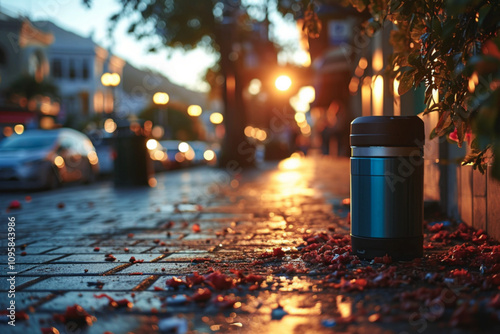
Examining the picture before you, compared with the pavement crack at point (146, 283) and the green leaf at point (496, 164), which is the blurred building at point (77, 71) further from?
the green leaf at point (496, 164)

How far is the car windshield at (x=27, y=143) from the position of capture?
1391 cm

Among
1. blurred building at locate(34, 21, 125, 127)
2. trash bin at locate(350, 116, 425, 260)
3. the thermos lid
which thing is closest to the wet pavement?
trash bin at locate(350, 116, 425, 260)

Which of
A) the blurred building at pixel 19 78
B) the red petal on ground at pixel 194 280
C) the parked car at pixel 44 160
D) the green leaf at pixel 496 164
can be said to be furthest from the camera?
the blurred building at pixel 19 78

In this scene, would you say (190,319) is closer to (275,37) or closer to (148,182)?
(148,182)

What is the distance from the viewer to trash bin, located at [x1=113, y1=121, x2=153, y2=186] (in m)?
13.8

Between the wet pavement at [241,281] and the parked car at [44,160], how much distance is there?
6714 millimetres

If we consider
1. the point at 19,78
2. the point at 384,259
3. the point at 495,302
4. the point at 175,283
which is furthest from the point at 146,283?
the point at 19,78

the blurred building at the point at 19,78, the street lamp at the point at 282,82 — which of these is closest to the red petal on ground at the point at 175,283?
the street lamp at the point at 282,82

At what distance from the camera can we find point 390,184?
3.84 metres

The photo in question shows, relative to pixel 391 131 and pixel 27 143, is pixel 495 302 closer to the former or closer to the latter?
pixel 391 131

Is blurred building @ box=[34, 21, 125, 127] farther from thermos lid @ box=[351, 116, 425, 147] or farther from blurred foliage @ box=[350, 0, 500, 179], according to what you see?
blurred foliage @ box=[350, 0, 500, 179]

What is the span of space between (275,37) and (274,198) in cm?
2556

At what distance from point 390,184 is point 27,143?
40.1 ft

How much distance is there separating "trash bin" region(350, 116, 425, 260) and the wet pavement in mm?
154
